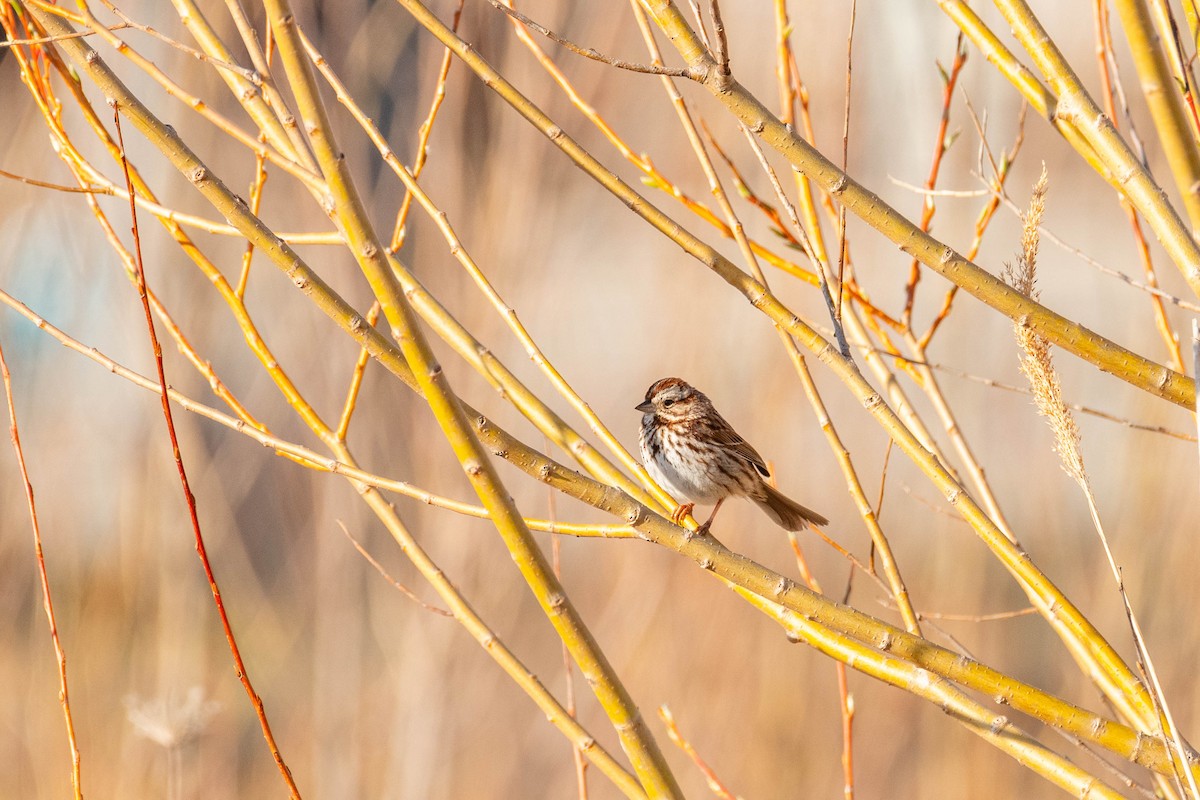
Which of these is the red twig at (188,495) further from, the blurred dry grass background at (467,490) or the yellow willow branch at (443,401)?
the blurred dry grass background at (467,490)

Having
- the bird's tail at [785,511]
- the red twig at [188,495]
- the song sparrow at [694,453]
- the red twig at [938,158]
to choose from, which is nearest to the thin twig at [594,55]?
the red twig at [188,495]

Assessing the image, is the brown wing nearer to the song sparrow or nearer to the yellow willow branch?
the song sparrow

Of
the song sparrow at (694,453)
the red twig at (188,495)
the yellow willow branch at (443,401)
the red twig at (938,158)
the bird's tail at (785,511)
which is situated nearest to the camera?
the yellow willow branch at (443,401)

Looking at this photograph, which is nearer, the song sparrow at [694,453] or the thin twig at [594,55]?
the thin twig at [594,55]

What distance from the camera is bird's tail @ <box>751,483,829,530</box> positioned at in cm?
288

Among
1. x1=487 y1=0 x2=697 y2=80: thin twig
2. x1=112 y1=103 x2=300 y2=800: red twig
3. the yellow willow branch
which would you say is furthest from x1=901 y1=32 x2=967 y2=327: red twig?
x1=112 y1=103 x2=300 y2=800: red twig

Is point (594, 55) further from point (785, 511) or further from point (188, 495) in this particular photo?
point (785, 511)

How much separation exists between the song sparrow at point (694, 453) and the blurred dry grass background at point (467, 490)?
0.75 metres

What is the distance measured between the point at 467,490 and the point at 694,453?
1354 mm

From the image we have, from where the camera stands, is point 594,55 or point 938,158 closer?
point 594,55

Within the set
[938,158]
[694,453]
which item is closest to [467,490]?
[694,453]

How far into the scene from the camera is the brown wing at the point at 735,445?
3314mm

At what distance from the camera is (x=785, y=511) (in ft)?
9.95

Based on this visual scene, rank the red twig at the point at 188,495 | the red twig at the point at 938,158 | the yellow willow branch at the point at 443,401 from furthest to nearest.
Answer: the red twig at the point at 938,158
the red twig at the point at 188,495
the yellow willow branch at the point at 443,401
